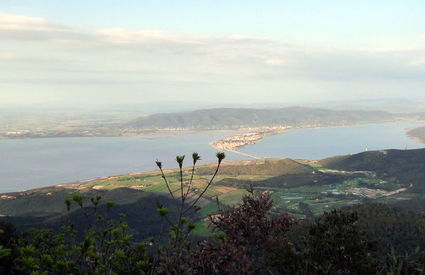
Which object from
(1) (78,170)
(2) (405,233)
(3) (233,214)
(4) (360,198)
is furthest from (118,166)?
(3) (233,214)

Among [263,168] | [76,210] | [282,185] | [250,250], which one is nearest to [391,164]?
[263,168]

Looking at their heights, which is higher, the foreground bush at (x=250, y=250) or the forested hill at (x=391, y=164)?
the foreground bush at (x=250, y=250)

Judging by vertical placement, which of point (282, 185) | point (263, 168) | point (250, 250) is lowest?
point (282, 185)

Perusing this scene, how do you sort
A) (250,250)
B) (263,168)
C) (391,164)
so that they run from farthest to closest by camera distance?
(263,168)
(391,164)
(250,250)

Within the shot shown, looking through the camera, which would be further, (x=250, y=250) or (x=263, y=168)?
(x=263, y=168)

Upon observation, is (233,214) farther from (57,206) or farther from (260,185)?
(260,185)

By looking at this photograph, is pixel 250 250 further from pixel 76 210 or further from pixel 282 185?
pixel 282 185

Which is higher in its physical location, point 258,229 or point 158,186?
point 258,229

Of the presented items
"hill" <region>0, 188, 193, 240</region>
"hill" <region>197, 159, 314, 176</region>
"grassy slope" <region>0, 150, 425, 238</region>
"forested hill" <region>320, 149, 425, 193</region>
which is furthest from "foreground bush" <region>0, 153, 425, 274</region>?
"hill" <region>197, 159, 314, 176</region>

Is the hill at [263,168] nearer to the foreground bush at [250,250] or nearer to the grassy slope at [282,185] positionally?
the grassy slope at [282,185]

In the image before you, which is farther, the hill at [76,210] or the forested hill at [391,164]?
the forested hill at [391,164]

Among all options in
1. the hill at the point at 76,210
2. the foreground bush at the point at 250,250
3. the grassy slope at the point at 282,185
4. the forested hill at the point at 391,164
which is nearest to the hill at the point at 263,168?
the grassy slope at the point at 282,185
